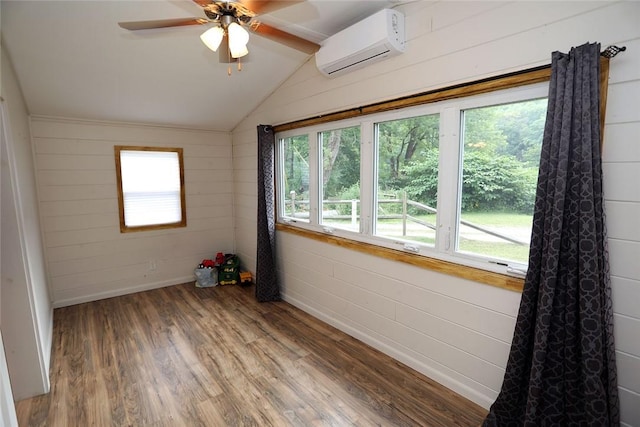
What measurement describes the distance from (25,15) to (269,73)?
1.79m

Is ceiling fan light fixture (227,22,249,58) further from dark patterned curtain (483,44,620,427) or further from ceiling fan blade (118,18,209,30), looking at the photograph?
dark patterned curtain (483,44,620,427)

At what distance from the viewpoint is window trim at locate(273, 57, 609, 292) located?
1.61 meters

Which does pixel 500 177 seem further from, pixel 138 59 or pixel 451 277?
pixel 138 59

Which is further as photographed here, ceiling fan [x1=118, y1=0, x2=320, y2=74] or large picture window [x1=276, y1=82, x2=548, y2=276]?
large picture window [x1=276, y1=82, x2=548, y2=276]

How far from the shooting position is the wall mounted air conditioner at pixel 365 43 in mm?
2111

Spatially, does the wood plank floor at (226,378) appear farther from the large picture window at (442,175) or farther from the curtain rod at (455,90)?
the curtain rod at (455,90)

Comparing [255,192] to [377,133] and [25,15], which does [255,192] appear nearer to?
[377,133]

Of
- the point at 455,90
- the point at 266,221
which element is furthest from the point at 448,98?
the point at 266,221

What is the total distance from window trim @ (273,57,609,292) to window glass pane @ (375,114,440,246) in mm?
135

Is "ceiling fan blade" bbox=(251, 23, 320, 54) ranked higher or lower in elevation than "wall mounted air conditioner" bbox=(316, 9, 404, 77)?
lower

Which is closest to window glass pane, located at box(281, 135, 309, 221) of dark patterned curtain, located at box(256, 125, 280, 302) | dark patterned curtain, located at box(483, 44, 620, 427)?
dark patterned curtain, located at box(256, 125, 280, 302)

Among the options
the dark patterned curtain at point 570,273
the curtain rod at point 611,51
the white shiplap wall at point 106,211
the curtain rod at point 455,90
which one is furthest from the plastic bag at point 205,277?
the curtain rod at point 611,51

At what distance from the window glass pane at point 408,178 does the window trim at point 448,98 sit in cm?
14

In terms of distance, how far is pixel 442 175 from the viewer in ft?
6.94
